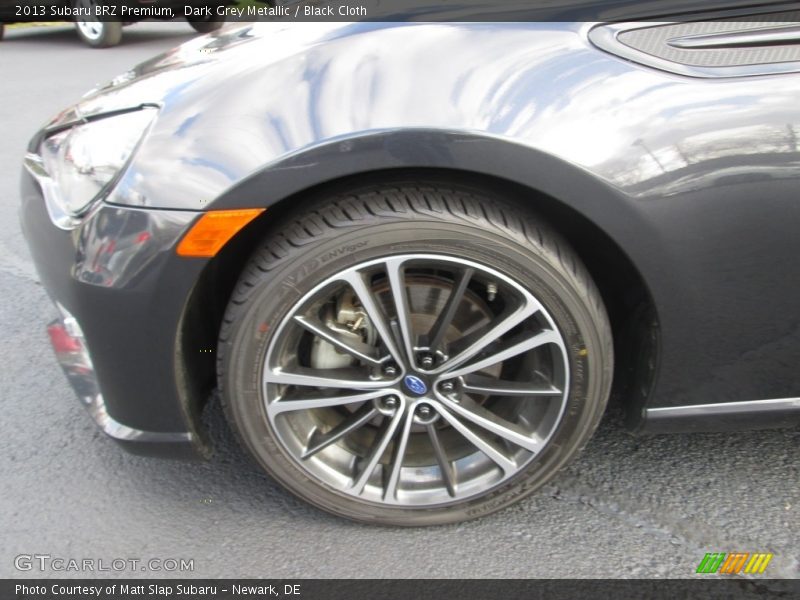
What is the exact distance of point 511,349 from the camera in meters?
1.68

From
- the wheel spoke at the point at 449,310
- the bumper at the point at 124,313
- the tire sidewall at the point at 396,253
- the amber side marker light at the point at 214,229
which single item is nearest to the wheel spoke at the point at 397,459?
the tire sidewall at the point at 396,253

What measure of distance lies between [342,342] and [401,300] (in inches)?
7.7

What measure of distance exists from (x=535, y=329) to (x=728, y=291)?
47cm

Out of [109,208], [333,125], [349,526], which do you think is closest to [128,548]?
[349,526]

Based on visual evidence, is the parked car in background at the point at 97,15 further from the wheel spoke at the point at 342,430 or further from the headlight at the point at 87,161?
the wheel spoke at the point at 342,430

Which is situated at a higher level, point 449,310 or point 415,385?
point 449,310

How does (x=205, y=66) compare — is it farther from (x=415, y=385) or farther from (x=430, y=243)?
(x=415, y=385)

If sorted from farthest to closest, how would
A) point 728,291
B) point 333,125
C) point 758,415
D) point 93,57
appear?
1. point 93,57
2. point 758,415
3. point 728,291
4. point 333,125

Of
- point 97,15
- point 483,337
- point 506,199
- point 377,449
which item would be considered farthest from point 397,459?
point 97,15

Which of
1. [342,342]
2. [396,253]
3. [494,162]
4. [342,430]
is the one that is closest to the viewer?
[494,162]

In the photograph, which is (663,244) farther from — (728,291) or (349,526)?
(349,526)

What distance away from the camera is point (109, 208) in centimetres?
153

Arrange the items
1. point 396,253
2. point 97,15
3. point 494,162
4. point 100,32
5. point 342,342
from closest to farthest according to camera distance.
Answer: point 494,162 < point 396,253 < point 342,342 < point 97,15 < point 100,32

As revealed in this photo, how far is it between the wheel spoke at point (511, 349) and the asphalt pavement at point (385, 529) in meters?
0.51
